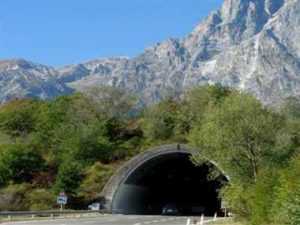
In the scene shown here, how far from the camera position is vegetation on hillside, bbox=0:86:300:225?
123ft

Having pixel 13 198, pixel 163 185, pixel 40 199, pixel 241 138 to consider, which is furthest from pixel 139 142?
pixel 241 138

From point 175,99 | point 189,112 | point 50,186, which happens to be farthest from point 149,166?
point 175,99

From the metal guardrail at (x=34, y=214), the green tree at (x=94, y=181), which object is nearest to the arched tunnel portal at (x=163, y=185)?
the green tree at (x=94, y=181)

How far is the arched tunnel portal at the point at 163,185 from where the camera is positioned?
7825cm

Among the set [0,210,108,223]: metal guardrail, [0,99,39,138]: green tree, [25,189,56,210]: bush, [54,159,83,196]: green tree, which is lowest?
[0,210,108,223]: metal guardrail

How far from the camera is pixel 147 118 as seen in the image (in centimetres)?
10181

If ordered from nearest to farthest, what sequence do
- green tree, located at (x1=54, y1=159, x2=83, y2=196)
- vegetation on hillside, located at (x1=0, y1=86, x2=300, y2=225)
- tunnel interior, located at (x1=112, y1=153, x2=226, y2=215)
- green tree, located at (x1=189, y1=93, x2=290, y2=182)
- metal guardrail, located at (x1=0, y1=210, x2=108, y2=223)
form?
vegetation on hillside, located at (x1=0, y1=86, x2=300, y2=225)
metal guardrail, located at (x1=0, y1=210, x2=108, y2=223)
green tree, located at (x1=189, y1=93, x2=290, y2=182)
green tree, located at (x1=54, y1=159, x2=83, y2=196)
tunnel interior, located at (x1=112, y1=153, x2=226, y2=215)

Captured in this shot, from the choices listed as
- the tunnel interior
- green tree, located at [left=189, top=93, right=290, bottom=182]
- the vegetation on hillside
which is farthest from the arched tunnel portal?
green tree, located at [left=189, top=93, right=290, bottom=182]

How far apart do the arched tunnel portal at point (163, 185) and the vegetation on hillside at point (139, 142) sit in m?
2.62

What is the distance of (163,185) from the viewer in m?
99.0

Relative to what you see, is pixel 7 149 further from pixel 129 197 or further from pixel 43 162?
pixel 129 197

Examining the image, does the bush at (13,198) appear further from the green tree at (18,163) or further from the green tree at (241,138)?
the green tree at (241,138)

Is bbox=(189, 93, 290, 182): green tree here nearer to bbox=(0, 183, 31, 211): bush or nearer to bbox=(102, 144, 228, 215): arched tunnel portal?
bbox=(102, 144, 228, 215): arched tunnel portal

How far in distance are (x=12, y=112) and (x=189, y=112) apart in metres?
30.1
